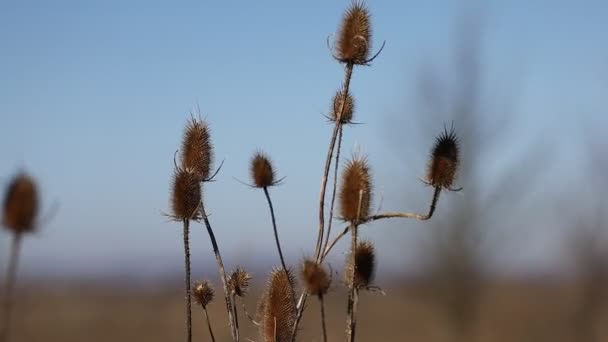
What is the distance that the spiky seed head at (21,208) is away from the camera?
223 centimetres

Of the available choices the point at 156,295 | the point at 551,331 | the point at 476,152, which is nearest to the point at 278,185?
the point at 476,152

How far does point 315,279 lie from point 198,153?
2.68 feet

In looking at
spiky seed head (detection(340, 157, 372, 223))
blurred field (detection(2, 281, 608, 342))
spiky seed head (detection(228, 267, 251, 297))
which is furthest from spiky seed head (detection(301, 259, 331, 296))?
blurred field (detection(2, 281, 608, 342))

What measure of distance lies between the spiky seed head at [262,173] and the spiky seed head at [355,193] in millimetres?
335

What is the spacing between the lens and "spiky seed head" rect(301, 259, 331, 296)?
252cm

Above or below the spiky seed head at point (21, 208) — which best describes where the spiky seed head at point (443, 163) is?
above

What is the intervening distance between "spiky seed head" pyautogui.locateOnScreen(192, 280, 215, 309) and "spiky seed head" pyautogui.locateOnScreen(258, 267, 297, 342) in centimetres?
27

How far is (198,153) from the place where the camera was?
10.2ft

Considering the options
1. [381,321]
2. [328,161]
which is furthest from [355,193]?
[381,321]

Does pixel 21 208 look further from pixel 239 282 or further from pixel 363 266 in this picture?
pixel 363 266

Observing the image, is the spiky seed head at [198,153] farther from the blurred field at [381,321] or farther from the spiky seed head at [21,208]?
the blurred field at [381,321]

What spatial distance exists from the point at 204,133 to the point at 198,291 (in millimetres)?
586

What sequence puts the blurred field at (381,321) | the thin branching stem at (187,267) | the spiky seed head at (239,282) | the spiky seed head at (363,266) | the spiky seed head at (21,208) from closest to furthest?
1. the spiky seed head at (21,208)
2. the thin branching stem at (187,267)
3. the spiky seed head at (363,266)
4. the spiky seed head at (239,282)
5. the blurred field at (381,321)

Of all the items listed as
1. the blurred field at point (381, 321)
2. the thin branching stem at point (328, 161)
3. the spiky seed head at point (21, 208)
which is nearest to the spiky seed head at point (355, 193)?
the thin branching stem at point (328, 161)
